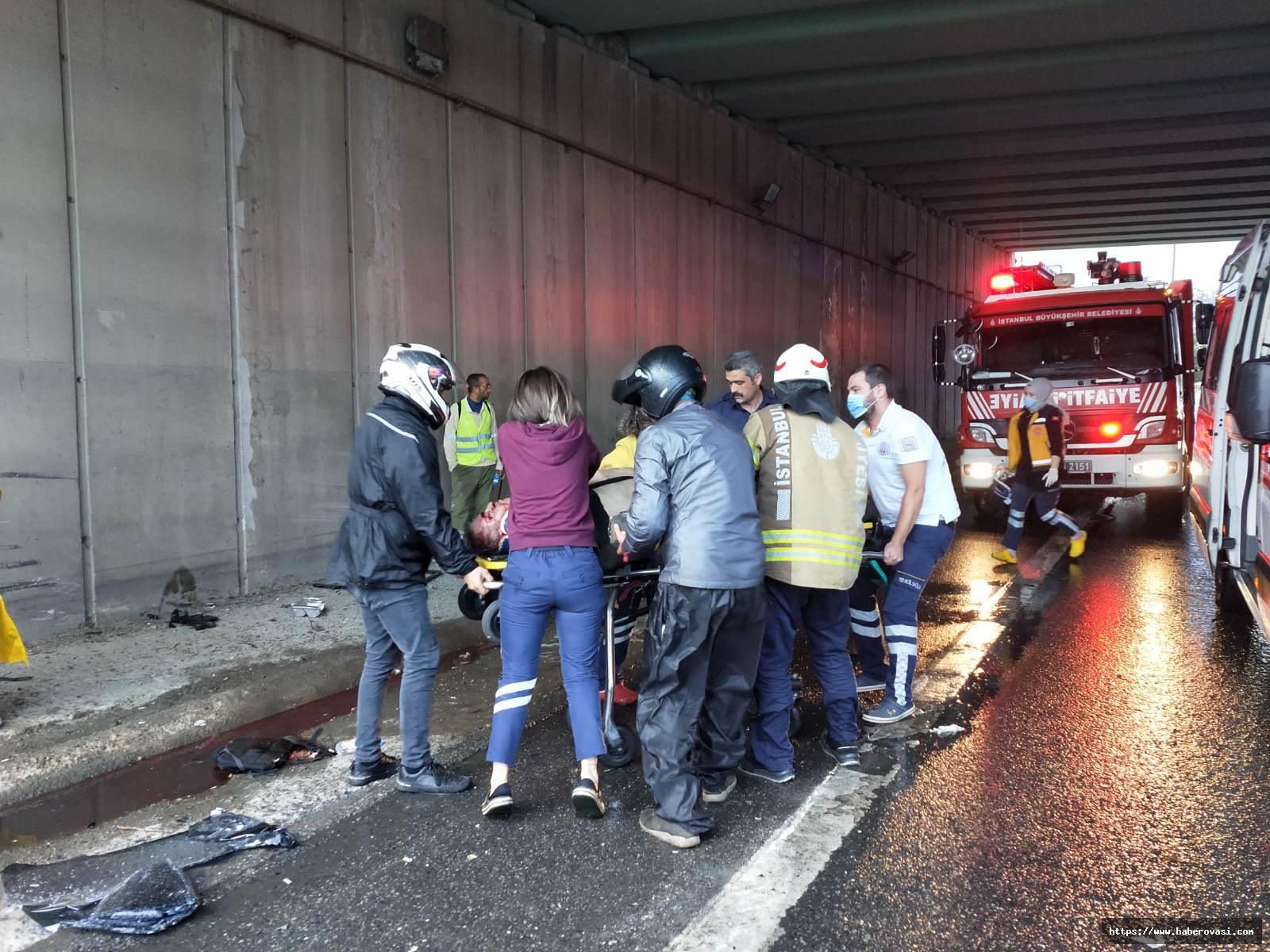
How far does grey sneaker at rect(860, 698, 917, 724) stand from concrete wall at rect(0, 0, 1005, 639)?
4.72 metres

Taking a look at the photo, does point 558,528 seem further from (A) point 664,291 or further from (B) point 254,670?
(A) point 664,291

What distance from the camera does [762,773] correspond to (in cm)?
424

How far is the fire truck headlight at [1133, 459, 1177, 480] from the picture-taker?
1105cm

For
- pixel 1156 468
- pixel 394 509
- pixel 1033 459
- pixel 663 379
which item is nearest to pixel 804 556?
pixel 663 379

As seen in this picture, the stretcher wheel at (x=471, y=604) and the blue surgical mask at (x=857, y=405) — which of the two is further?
the blue surgical mask at (x=857, y=405)

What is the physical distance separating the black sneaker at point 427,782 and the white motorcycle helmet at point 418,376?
145cm

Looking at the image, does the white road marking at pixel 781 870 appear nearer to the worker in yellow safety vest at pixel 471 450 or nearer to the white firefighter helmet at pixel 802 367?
the white firefighter helmet at pixel 802 367

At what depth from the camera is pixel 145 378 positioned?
6.58 meters

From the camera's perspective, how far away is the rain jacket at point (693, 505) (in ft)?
12.1

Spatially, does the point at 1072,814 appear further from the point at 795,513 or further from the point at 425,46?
the point at 425,46

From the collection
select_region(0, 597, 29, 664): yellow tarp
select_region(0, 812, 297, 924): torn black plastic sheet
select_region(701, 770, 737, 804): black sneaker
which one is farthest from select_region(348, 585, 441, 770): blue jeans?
select_region(0, 597, 29, 664): yellow tarp

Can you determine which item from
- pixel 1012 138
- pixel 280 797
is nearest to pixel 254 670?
pixel 280 797

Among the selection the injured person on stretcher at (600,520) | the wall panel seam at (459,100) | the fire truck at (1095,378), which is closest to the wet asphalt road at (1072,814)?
the injured person on stretcher at (600,520)

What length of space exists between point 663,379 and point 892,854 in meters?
1.90
